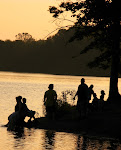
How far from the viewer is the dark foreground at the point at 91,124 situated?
24.3 meters

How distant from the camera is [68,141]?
2139 centimetres

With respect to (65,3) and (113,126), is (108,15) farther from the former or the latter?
(113,126)

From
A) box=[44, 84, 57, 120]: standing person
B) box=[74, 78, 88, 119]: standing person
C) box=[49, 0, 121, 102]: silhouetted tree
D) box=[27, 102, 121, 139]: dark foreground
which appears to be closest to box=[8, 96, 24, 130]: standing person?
box=[27, 102, 121, 139]: dark foreground

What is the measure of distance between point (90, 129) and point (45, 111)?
5461 millimetres

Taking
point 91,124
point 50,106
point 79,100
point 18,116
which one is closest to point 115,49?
point 50,106

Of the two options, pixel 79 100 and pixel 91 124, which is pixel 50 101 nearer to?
pixel 79 100

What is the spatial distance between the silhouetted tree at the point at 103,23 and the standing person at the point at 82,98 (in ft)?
27.3

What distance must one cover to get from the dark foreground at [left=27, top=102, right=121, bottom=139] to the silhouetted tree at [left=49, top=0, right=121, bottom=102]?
7.38m

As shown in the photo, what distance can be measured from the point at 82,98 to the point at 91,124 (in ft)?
4.87

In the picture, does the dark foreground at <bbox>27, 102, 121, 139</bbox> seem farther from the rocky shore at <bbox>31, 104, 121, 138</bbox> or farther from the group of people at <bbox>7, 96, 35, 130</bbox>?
the group of people at <bbox>7, 96, 35, 130</bbox>

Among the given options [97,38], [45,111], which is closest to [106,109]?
[45,111]

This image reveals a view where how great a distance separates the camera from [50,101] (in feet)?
89.2

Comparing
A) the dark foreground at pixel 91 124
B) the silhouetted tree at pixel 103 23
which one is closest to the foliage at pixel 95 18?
the silhouetted tree at pixel 103 23

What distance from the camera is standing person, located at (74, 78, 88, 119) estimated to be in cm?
2636
